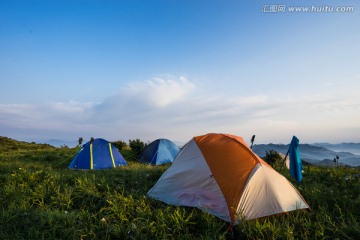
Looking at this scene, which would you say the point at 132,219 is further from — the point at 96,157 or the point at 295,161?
the point at 96,157

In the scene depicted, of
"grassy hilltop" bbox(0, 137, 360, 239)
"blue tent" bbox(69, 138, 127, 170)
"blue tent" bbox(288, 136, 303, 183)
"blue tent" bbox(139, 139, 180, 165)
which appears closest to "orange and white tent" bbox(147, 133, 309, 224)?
"grassy hilltop" bbox(0, 137, 360, 239)

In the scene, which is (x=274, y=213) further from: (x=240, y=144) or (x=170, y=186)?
(x=170, y=186)

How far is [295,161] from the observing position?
26.3ft

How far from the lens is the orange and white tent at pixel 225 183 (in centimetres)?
566

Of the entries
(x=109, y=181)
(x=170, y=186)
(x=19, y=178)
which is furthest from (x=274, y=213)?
(x=19, y=178)

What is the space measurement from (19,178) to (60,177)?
1.17 m

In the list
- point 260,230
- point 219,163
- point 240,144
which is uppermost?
point 240,144

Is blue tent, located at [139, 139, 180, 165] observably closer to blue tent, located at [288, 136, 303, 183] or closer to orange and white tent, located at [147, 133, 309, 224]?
orange and white tent, located at [147, 133, 309, 224]

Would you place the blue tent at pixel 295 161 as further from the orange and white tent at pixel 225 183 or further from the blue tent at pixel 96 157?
the blue tent at pixel 96 157

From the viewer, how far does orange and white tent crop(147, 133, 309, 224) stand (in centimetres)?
566

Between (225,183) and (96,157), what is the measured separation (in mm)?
8669

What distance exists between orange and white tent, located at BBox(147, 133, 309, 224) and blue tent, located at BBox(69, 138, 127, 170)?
21.6 ft

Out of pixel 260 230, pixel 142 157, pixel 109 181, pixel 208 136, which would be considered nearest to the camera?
pixel 260 230

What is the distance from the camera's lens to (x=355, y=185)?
8.27 meters
